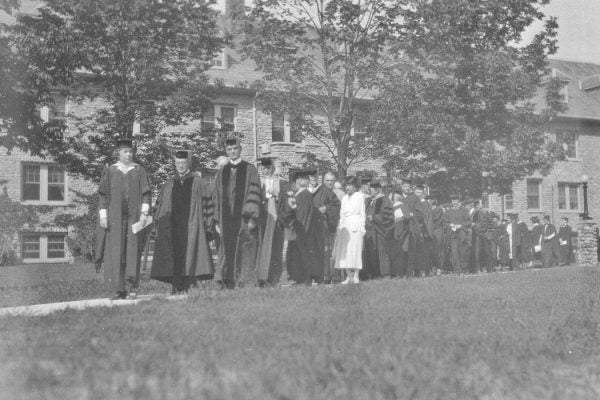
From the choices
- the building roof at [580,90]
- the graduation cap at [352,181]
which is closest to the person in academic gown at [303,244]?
the graduation cap at [352,181]

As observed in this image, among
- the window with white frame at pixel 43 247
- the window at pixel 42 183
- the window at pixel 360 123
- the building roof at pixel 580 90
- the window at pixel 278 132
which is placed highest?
the building roof at pixel 580 90

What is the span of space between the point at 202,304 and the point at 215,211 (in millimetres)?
2775

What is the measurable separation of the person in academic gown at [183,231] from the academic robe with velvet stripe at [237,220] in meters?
0.30

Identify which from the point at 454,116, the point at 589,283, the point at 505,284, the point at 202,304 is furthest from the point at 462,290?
the point at 454,116

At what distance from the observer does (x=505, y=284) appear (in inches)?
443

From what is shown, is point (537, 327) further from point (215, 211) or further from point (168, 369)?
point (215, 211)

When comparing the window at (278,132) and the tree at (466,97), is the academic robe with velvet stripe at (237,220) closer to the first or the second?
the tree at (466,97)

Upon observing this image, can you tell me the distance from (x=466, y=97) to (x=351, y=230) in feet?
32.9

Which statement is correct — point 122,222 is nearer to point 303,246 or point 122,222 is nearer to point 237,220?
point 237,220

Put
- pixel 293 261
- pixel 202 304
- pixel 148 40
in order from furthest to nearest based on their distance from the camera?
pixel 148 40, pixel 293 261, pixel 202 304

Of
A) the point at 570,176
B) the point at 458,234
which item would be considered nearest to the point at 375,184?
the point at 458,234

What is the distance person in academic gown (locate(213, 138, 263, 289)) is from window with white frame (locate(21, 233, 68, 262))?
70.5 feet

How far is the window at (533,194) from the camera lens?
141 ft

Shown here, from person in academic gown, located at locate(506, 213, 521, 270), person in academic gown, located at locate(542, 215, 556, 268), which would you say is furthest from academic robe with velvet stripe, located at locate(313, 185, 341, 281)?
person in academic gown, located at locate(542, 215, 556, 268)
